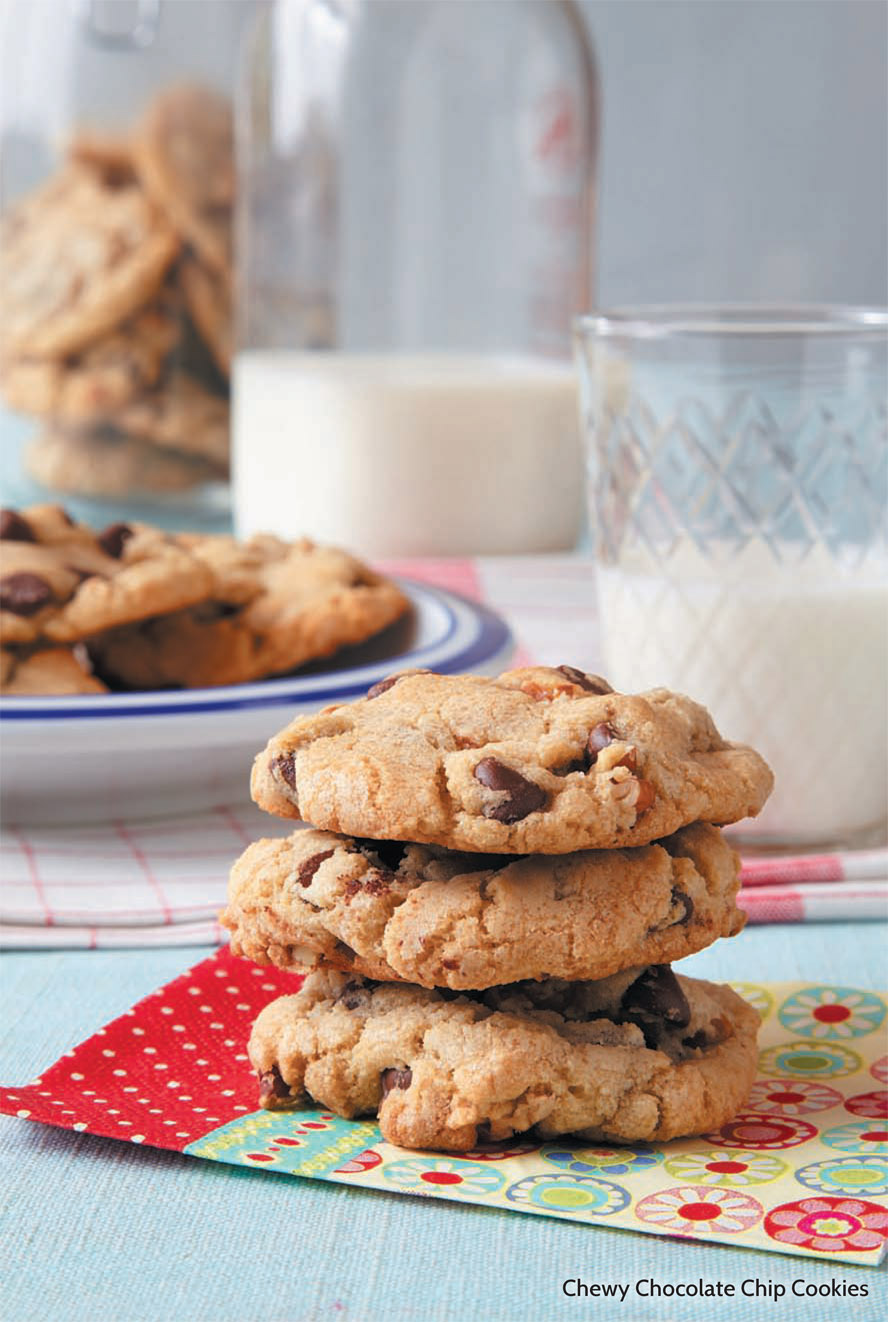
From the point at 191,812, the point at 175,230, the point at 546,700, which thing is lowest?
the point at 191,812

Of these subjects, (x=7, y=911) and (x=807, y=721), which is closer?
(x=7, y=911)

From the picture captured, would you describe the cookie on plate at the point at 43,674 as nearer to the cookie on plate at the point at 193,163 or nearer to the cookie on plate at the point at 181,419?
the cookie on plate at the point at 181,419

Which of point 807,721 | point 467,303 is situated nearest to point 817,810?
point 807,721

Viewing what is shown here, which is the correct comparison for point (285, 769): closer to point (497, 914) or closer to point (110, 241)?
point (497, 914)

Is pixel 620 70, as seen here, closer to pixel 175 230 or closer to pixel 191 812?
pixel 175 230

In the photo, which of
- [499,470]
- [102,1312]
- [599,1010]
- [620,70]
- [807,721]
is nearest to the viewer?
[102,1312]

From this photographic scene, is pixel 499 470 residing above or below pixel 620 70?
below

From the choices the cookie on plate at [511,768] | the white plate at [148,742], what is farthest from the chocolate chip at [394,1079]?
the white plate at [148,742]
